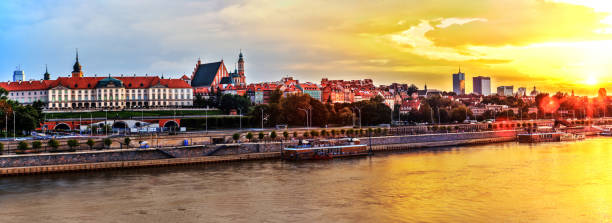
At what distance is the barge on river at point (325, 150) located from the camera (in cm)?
3445

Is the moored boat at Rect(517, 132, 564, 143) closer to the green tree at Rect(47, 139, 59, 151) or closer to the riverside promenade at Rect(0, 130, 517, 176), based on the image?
the riverside promenade at Rect(0, 130, 517, 176)

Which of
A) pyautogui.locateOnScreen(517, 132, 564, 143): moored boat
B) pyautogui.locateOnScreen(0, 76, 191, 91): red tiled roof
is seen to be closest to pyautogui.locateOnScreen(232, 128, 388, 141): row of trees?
Answer: pyautogui.locateOnScreen(517, 132, 564, 143): moored boat

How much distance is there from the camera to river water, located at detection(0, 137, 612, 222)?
750 inches

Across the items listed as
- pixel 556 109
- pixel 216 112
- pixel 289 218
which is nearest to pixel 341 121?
pixel 216 112

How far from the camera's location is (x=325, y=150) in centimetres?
3556

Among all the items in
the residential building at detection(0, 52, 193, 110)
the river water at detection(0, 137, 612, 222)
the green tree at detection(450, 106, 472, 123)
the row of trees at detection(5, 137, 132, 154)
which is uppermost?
the residential building at detection(0, 52, 193, 110)

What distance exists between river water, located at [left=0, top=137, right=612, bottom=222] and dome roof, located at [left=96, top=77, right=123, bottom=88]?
137 feet

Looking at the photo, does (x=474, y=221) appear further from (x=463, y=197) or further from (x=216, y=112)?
(x=216, y=112)

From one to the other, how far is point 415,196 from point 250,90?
238ft

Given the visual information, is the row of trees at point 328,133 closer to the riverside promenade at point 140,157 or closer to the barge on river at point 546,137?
the riverside promenade at point 140,157

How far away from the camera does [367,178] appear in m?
26.8

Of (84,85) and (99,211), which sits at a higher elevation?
(84,85)

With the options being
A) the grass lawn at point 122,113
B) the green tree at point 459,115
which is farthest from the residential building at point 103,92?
the green tree at point 459,115

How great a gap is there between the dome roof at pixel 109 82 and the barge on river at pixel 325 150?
40.4 m
